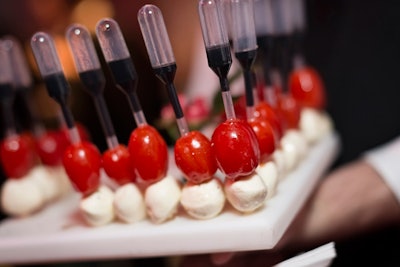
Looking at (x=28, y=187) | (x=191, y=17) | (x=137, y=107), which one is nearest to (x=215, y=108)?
(x=137, y=107)

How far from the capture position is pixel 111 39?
1.72 ft

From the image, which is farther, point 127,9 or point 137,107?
point 127,9

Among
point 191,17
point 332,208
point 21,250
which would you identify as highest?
point 191,17

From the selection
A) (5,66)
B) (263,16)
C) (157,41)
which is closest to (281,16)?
(263,16)

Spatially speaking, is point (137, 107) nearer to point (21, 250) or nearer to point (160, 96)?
point (21, 250)

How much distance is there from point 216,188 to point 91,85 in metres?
0.18

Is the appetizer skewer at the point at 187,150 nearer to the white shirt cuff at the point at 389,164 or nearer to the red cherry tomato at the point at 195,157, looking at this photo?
the red cherry tomato at the point at 195,157

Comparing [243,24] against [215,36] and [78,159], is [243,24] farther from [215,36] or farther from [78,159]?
[78,159]

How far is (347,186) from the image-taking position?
31.8 inches

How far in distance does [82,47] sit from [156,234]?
0.71 feet

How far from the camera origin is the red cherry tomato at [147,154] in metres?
0.54

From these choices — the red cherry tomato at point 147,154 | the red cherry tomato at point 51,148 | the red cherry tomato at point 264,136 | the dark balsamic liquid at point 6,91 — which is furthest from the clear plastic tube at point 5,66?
the red cherry tomato at point 264,136

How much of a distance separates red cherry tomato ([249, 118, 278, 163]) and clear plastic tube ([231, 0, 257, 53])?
8 centimetres

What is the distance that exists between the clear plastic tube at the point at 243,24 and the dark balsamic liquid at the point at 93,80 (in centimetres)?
16
